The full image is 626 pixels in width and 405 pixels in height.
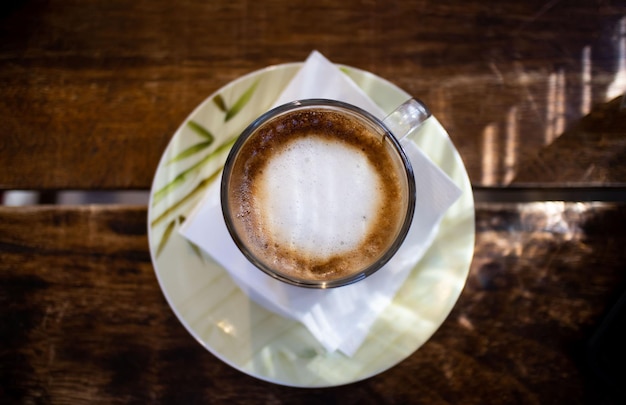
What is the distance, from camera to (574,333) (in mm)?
980

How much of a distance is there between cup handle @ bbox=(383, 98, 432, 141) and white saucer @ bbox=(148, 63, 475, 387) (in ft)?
0.36

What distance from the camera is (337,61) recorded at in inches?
39.5

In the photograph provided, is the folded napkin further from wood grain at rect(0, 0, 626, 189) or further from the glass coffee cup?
wood grain at rect(0, 0, 626, 189)

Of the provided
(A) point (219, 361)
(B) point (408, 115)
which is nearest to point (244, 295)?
(A) point (219, 361)

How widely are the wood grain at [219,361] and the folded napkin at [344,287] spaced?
0.52 ft

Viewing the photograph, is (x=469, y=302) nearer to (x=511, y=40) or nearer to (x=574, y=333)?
(x=574, y=333)

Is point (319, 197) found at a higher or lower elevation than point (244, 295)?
higher

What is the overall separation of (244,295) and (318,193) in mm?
225

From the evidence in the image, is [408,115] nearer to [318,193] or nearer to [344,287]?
[318,193]

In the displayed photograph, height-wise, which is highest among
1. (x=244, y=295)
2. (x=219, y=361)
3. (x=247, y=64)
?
(x=247, y=64)

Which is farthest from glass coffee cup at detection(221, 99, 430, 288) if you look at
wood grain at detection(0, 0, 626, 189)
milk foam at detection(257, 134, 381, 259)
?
wood grain at detection(0, 0, 626, 189)

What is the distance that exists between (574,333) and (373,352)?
0.40 m

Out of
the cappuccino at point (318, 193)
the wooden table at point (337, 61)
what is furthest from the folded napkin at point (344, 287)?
the wooden table at point (337, 61)

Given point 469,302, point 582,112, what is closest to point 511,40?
point 582,112
